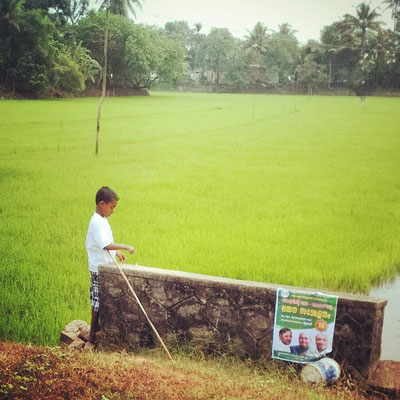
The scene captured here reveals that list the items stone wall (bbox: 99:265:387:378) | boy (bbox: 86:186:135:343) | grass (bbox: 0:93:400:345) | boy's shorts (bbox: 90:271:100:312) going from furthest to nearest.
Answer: grass (bbox: 0:93:400:345), boy's shorts (bbox: 90:271:100:312), boy (bbox: 86:186:135:343), stone wall (bbox: 99:265:387:378)

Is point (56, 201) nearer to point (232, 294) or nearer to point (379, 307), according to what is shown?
point (232, 294)

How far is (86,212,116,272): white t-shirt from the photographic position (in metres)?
2.43

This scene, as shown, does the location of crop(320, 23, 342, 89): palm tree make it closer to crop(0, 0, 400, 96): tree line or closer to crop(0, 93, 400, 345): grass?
crop(0, 0, 400, 96): tree line

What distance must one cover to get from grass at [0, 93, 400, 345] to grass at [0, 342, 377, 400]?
0.53 m

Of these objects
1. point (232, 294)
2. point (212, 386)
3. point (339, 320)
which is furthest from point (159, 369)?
point (339, 320)

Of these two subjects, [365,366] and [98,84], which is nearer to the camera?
[365,366]

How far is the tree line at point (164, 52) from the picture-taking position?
446 centimetres

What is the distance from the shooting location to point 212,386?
1979mm

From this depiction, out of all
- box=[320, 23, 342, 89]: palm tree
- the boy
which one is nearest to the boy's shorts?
the boy

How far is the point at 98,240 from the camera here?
2441 mm

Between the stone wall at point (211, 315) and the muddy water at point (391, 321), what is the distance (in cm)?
64

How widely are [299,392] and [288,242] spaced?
6.70ft

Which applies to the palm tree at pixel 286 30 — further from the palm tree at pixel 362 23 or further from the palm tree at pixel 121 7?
the palm tree at pixel 121 7

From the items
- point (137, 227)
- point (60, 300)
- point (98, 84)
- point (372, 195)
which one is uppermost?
point (98, 84)
